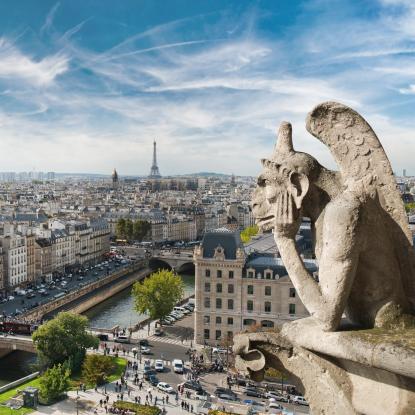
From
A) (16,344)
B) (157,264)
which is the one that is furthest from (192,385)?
(157,264)

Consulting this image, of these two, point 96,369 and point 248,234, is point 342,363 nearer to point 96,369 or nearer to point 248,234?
point 96,369

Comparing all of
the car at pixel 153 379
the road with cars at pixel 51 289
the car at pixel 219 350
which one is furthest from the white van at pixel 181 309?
the car at pixel 153 379

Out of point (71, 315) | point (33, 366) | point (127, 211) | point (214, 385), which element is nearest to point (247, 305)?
point (214, 385)

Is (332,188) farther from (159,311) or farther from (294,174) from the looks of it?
(159,311)

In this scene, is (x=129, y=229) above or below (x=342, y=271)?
below

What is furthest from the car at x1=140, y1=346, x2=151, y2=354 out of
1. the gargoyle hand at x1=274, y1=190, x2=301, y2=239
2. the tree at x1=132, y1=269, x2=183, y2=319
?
the gargoyle hand at x1=274, y1=190, x2=301, y2=239

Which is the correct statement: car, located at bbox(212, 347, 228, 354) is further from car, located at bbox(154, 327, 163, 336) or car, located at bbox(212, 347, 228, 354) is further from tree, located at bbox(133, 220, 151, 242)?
tree, located at bbox(133, 220, 151, 242)
